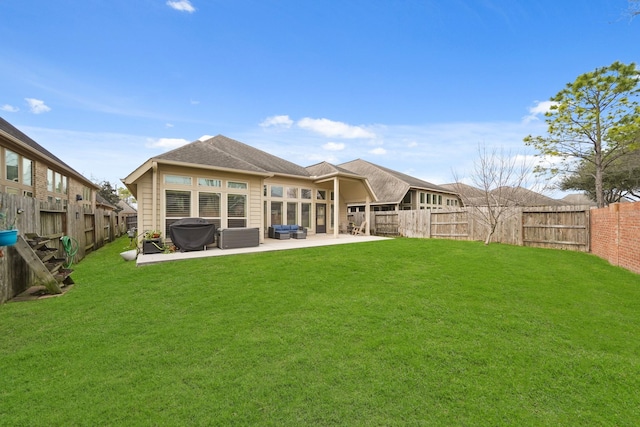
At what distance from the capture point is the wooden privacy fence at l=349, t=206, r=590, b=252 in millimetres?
9859

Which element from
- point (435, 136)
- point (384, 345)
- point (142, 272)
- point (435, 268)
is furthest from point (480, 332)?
point (435, 136)

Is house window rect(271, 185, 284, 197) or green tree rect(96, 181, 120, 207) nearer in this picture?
house window rect(271, 185, 284, 197)

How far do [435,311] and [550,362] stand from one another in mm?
1456

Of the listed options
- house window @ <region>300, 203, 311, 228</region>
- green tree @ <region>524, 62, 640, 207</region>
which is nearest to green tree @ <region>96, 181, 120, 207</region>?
house window @ <region>300, 203, 311, 228</region>

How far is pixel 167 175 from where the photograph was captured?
9.63m

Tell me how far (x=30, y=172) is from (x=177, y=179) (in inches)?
230

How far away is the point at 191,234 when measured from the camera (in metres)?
9.16

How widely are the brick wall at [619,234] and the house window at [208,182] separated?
488 inches

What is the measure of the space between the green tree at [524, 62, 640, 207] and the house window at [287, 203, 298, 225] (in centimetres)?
1713

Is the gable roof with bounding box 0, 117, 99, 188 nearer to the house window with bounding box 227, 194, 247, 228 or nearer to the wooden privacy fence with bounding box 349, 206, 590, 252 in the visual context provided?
the house window with bounding box 227, 194, 247, 228

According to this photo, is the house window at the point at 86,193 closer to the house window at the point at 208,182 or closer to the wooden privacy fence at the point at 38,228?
the wooden privacy fence at the point at 38,228

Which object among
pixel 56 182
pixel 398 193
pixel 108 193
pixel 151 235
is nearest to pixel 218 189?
pixel 151 235

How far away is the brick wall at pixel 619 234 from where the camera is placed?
6.37 meters

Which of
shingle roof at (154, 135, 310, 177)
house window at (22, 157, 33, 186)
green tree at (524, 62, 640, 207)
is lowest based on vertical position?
house window at (22, 157, 33, 186)
